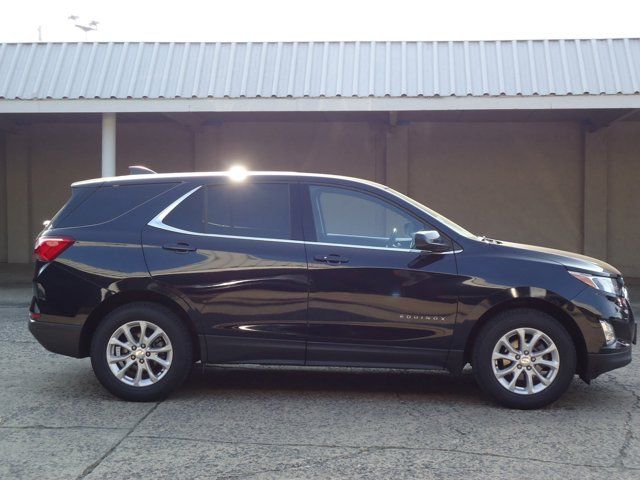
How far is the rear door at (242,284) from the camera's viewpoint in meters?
5.68

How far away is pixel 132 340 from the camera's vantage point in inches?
225

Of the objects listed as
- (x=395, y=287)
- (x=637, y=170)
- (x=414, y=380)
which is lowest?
(x=414, y=380)

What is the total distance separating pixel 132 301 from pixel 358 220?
1838 millimetres

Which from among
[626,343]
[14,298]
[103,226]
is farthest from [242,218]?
[14,298]

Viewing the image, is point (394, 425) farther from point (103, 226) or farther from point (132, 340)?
point (103, 226)

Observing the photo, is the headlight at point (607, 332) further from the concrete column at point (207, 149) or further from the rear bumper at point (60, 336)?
the concrete column at point (207, 149)

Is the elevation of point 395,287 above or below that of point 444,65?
below

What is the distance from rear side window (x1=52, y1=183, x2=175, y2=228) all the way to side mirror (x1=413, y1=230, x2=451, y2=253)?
1.97 meters

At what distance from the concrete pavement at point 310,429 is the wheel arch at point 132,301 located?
454 mm

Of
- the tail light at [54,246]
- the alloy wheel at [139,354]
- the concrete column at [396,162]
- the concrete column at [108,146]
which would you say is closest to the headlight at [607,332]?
the alloy wheel at [139,354]

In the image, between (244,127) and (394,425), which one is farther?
(244,127)

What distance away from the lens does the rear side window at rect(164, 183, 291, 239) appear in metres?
5.85

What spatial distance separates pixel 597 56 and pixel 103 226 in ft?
31.7

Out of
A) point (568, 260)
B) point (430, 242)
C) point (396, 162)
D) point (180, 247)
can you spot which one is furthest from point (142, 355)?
point (396, 162)
